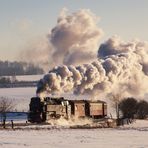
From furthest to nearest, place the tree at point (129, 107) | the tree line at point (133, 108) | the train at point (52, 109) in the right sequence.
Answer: the tree at point (129, 107) < the tree line at point (133, 108) < the train at point (52, 109)

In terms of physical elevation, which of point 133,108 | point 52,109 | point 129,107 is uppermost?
point 129,107

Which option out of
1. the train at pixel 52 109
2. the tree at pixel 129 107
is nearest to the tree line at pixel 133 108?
the tree at pixel 129 107

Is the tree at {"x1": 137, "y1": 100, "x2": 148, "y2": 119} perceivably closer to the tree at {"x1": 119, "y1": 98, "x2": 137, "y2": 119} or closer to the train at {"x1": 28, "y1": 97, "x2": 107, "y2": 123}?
the tree at {"x1": 119, "y1": 98, "x2": 137, "y2": 119}

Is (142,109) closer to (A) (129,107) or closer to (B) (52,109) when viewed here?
(A) (129,107)

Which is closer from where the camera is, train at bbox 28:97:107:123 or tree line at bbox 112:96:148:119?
train at bbox 28:97:107:123

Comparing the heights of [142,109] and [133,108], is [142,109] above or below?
below

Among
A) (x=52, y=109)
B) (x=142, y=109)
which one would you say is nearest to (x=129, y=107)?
(x=142, y=109)

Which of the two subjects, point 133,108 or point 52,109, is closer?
point 52,109

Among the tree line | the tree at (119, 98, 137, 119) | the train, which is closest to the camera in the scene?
the train

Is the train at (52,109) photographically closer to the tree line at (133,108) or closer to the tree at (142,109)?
the tree line at (133,108)

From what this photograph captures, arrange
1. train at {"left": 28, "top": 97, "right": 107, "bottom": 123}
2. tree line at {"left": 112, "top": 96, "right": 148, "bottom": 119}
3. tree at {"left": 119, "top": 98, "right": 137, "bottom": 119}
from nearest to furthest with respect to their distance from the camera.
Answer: train at {"left": 28, "top": 97, "right": 107, "bottom": 123} → tree line at {"left": 112, "top": 96, "right": 148, "bottom": 119} → tree at {"left": 119, "top": 98, "right": 137, "bottom": 119}

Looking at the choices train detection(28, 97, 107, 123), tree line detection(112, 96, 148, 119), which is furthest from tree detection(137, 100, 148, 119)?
train detection(28, 97, 107, 123)

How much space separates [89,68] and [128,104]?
3375 centimetres
